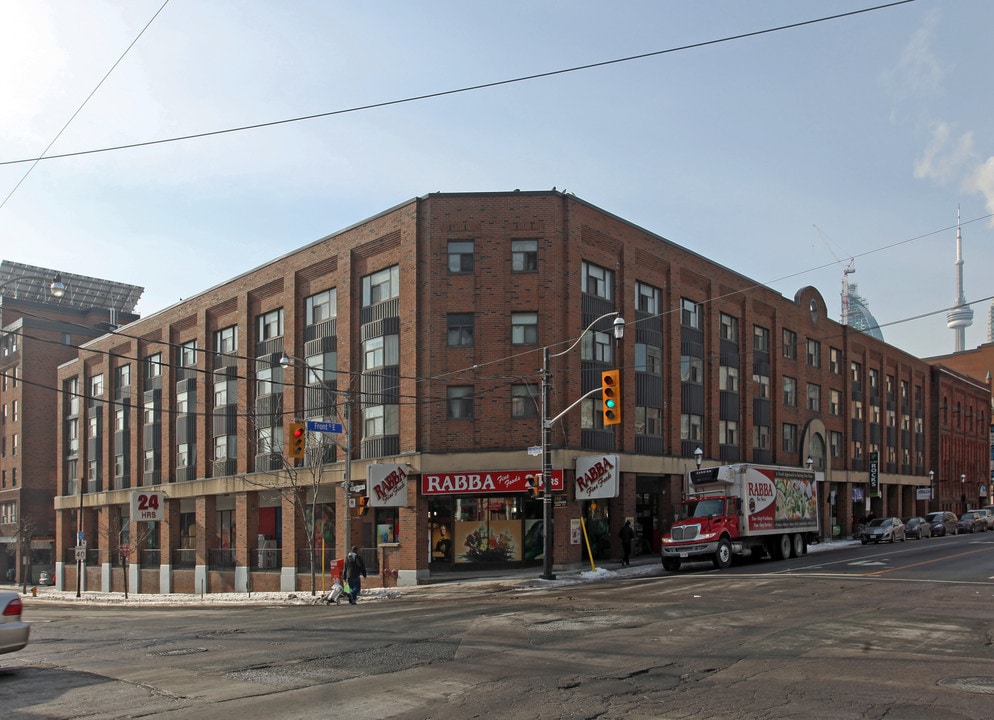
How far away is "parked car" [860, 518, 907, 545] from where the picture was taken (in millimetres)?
49969

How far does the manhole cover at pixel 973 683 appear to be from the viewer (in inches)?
413

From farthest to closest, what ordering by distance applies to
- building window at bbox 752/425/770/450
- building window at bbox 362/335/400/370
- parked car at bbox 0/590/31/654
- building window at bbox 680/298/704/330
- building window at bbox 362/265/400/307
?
building window at bbox 752/425/770/450, building window at bbox 680/298/704/330, building window at bbox 362/265/400/307, building window at bbox 362/335/400/370, parked car at bbox 0/590/31/654

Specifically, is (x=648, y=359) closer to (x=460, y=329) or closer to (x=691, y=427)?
(x=691, y=427)

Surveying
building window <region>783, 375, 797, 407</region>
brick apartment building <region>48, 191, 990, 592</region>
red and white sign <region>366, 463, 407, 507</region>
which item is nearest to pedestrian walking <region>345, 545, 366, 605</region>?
brick apartment building <region>48, 191, 990, 592</region>

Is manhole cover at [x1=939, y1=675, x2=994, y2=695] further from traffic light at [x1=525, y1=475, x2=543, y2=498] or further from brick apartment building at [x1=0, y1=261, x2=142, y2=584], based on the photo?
brick apartment building at [x1=0, y1=261, x2=142, y2=584]

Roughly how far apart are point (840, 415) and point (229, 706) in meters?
58.6

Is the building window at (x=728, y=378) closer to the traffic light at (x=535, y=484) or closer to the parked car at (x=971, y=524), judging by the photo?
the traffic light at (x=535, y=484)

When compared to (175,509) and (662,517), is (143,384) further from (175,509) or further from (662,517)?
(662,517)

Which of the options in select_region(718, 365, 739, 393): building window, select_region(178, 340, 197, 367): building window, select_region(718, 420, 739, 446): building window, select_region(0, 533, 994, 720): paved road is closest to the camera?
select_region(0, 533, 994, 720): paved road

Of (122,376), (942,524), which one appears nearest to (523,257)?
(122,376)

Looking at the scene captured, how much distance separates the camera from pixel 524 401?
3541 centimetres

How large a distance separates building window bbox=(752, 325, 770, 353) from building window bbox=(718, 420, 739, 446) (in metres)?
5.16

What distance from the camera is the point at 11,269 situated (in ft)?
275

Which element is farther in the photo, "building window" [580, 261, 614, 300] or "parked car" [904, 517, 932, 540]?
"parked car" [904, 517, 932, 540]
